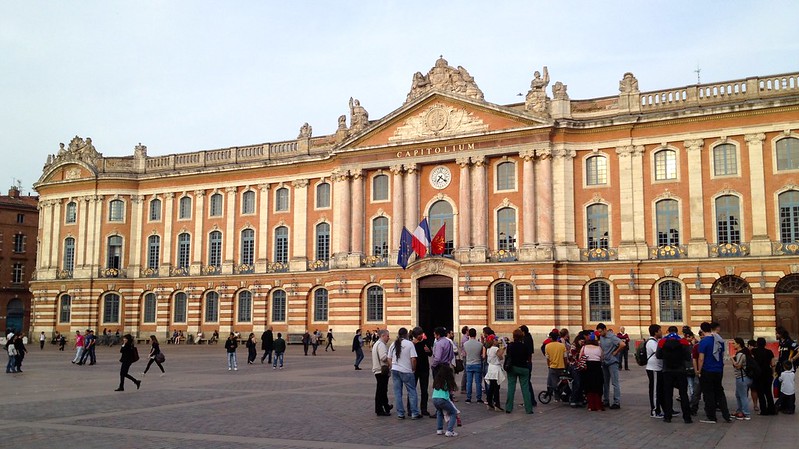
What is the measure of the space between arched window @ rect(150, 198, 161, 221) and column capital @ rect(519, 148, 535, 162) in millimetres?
30791

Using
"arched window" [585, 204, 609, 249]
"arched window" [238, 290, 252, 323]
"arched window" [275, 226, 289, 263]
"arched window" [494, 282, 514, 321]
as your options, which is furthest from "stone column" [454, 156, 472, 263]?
"arched window" [238, 290, 252, 323]

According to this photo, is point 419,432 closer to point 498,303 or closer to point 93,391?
point 93,391

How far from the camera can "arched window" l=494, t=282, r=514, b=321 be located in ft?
156

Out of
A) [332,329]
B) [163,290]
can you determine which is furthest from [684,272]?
[163,290]

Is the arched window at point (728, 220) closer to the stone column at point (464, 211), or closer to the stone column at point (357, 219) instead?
the stone column at point (464, 211)

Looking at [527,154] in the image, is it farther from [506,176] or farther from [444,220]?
[444,220]

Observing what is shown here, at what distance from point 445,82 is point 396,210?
883 centimetres

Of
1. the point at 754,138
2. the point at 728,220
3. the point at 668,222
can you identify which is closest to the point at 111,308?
the point at 668,222

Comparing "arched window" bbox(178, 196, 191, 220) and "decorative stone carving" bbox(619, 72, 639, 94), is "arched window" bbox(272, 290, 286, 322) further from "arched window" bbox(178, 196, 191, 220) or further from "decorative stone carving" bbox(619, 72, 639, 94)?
"decorative stone carving" bbox(619, 72, 639, 94)

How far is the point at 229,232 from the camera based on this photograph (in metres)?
59.3

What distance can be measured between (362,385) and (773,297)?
88.8ft

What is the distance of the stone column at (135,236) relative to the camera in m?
62.3

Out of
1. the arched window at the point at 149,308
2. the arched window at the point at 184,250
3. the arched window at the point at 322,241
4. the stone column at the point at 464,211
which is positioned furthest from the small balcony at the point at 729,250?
the arched window at the point at 149,308

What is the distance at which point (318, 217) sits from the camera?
56.0 metres
